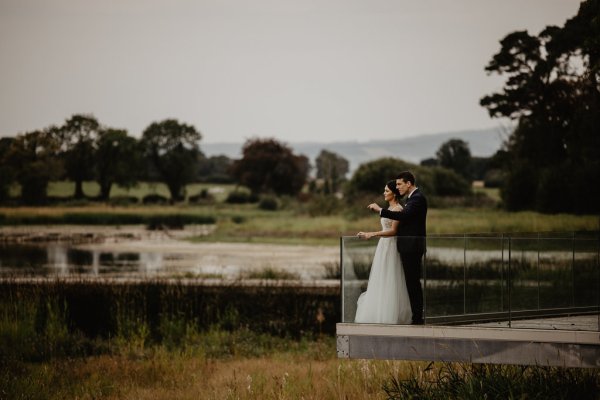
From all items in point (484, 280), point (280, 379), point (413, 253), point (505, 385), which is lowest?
point (280, 379)

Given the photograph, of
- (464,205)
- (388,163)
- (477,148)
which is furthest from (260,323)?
(477,148)

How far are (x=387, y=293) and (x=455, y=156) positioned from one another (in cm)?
5408

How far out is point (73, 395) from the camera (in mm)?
11570

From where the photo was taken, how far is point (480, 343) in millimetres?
8758

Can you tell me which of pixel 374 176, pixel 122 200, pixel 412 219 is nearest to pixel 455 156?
pixel 374 176

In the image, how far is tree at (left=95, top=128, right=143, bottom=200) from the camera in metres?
39.0

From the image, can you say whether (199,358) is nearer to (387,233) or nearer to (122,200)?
(387,233)

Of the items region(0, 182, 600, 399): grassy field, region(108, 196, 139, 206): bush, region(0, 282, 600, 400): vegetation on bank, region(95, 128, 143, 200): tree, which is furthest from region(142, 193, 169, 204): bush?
region(0, 182, 600, 399): grassy field

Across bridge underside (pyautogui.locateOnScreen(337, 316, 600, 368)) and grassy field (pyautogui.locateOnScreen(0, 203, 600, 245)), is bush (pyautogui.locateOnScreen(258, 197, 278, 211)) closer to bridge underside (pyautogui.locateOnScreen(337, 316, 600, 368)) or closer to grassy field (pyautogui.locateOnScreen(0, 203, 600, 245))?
grassy field (pyautogui.locateOnScreen(0, 203, 600, 245))

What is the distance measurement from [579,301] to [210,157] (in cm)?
Result: 5434

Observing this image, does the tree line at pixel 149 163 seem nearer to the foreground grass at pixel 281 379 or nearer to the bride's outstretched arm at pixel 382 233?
the foreground grass at pixel 281 379

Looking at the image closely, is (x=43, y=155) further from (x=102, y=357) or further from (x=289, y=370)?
(x=289, y=370)

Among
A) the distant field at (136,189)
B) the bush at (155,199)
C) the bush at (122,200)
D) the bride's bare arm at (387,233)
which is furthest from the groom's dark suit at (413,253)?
the bush at (155,199)

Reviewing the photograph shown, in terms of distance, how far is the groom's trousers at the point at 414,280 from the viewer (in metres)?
9.02
